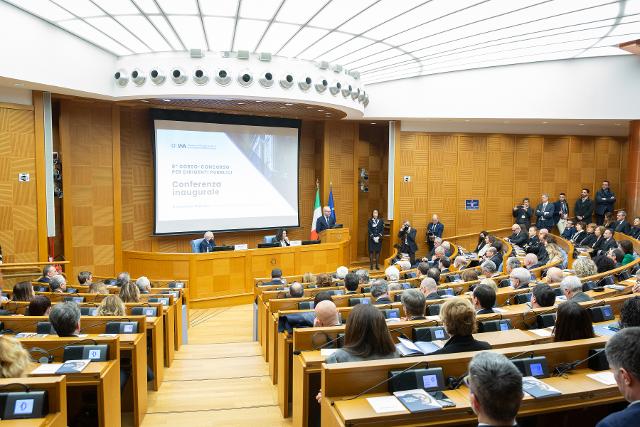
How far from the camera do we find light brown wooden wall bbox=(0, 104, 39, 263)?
8523 millimetres

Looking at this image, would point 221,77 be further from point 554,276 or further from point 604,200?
point 604,200

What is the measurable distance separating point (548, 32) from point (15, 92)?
973 cm

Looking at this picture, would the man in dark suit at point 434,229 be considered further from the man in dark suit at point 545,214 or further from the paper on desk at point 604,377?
the paper on desk at point 604,377

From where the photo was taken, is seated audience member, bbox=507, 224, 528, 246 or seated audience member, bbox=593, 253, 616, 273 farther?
seated audience member, bbox=507, 224, 528, 246

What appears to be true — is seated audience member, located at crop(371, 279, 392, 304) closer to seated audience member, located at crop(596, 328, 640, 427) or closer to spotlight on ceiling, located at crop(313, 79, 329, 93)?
seated audience member, located at crop(596, 328, 640, 427)

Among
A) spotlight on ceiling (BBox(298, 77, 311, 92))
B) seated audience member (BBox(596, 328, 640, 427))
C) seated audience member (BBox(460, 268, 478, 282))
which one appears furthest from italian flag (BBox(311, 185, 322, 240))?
seated audience member (BBox(596, 328, 640, 427))

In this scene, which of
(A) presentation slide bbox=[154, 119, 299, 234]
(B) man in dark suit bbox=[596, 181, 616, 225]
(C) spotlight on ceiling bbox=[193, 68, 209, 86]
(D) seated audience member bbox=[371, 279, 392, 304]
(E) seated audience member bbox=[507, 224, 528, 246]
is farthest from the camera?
(B) man in dark suit bbox=[596, 181, 616, 225]

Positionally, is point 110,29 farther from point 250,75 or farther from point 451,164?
point 451,164

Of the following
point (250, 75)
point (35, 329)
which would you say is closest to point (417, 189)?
point (250, 75)

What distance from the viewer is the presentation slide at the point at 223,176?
35.4 feet

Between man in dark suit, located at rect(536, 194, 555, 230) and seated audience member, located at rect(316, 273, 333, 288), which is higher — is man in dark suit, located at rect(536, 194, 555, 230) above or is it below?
above

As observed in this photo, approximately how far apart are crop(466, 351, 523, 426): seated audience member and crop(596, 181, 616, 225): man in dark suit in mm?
14046

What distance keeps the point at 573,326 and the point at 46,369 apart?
3452 millimetres

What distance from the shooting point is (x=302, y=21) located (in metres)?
7.68
